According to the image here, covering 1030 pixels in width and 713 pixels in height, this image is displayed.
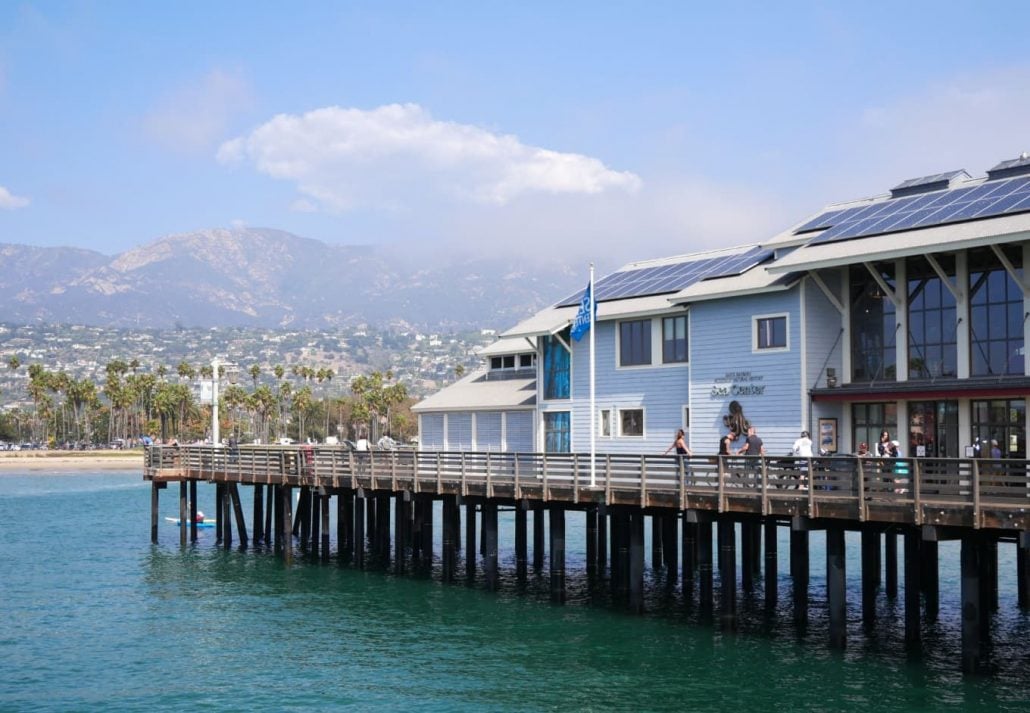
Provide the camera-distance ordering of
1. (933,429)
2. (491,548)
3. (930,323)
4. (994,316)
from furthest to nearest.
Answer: (491,548) < (930,323) < (933,429) < (994,316)

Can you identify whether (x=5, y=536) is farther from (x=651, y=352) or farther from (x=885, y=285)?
(x=885, y=285)

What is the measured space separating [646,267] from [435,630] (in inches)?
775

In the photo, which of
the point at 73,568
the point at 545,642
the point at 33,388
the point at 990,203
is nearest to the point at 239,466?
the point at 73,568

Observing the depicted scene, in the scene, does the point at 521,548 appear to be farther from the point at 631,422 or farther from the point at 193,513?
the point at 193,513

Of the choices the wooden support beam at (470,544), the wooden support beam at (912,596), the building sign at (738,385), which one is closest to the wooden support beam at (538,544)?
the wooden support beam at (470,544)

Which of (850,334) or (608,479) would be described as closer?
(608,479)

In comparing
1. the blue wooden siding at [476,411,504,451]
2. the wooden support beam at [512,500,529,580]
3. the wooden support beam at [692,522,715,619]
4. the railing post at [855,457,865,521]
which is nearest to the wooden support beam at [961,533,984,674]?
the railing post at [855,457,865,521]

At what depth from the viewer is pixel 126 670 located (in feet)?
87.8

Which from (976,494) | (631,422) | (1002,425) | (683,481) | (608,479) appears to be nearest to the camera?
(976,494)

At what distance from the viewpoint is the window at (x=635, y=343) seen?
39.8 metres

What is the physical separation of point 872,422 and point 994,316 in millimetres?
4569

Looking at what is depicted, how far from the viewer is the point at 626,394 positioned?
133 ft

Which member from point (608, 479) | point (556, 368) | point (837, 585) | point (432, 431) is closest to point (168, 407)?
point (432, 431)

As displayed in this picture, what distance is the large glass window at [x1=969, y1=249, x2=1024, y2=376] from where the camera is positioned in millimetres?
29328
